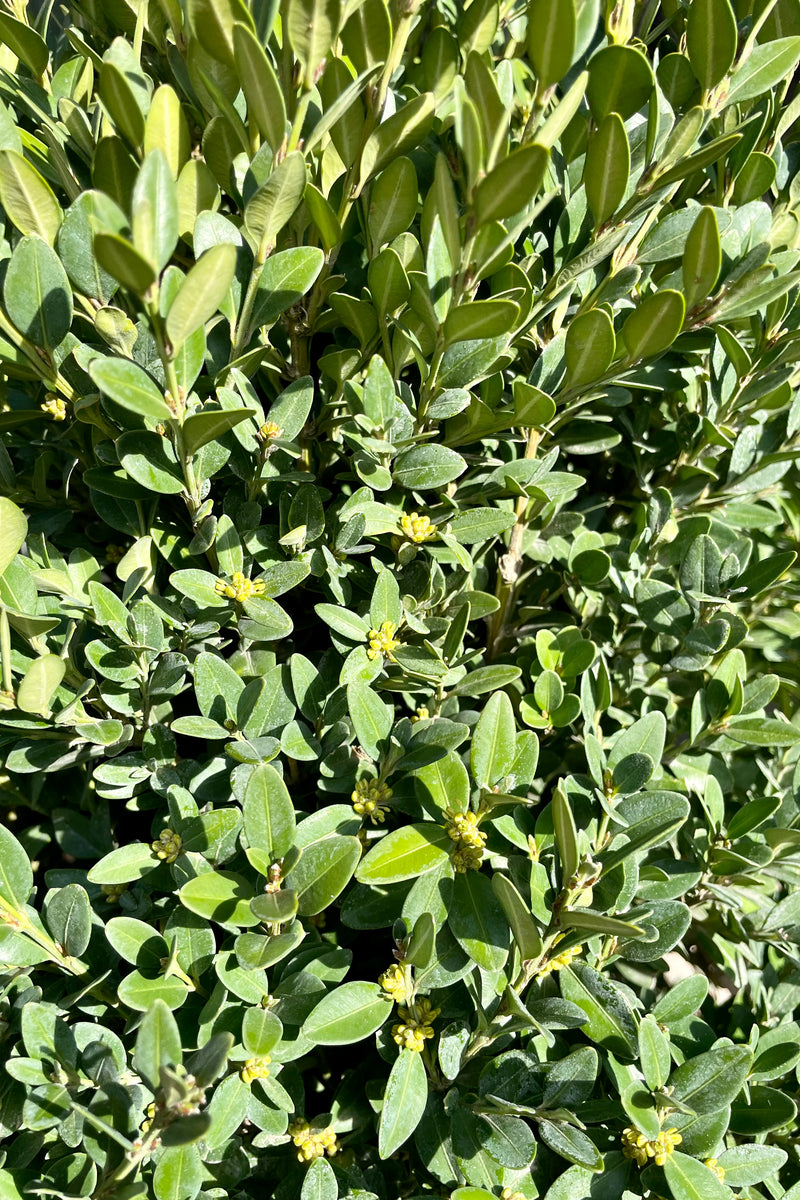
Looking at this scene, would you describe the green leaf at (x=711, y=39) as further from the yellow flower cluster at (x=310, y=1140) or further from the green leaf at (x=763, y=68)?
the yellow flower cluster at (x=310, y=1140)

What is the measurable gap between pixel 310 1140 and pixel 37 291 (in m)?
1.38

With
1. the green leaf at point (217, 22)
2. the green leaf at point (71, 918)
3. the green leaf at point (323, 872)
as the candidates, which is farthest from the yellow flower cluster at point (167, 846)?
the green leaf at point (217, 22)

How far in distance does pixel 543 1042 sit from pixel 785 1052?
485 millimetres

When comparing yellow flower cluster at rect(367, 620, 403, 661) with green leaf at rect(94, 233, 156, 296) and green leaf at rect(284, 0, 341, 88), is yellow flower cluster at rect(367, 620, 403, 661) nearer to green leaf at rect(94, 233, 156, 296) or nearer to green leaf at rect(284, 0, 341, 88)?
green leaf at rect(94, 233, 156, 296)

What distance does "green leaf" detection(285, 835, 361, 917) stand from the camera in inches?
51.2

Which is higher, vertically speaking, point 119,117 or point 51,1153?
point 119,117

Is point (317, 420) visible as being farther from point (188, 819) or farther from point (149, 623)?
point (188, 819)

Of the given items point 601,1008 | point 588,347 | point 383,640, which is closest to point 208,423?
point 383,640

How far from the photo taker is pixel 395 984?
1373mm

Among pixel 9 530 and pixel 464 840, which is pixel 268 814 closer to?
pixel 464 840

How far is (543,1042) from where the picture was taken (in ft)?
4.98

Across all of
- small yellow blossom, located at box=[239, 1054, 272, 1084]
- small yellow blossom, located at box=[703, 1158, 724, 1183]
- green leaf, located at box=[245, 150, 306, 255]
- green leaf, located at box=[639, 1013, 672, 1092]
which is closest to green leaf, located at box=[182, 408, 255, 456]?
green leaf, located at box=[245, 150, 306, 255]

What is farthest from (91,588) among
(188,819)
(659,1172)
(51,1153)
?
(659,1172)

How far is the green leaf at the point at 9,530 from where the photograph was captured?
4.17 feet
